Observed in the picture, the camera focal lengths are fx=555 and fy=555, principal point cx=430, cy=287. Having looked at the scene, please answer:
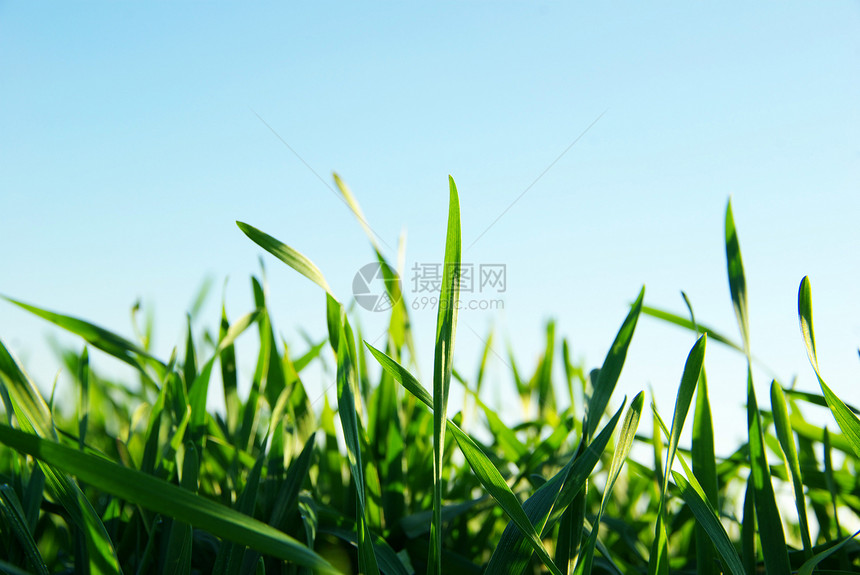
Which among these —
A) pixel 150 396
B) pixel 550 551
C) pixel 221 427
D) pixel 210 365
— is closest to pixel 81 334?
pixel 210 365

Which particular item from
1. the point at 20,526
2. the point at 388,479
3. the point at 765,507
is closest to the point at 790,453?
the point at 765,507

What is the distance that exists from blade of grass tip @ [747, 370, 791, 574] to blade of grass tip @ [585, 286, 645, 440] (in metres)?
0.08

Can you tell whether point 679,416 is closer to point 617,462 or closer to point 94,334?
point 617,462

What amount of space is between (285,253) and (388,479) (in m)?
0.24

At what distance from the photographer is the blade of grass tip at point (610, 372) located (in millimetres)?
279

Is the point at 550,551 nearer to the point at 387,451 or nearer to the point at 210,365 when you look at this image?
the point at 387,451

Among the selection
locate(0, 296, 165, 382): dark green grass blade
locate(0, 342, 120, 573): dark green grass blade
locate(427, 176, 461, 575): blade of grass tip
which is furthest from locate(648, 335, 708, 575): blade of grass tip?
locate(0, 296, 165, 382): dark green grass blade

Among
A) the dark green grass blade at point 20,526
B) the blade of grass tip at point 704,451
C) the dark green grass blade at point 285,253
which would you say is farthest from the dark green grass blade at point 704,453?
the dark green grass blade at point 20,526

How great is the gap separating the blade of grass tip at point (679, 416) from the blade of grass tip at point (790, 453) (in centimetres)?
8

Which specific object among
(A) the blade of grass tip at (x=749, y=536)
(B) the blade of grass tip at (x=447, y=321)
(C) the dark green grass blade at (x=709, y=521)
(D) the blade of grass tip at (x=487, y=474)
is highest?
(B) the blade of grass tip at (x=447, y=321)

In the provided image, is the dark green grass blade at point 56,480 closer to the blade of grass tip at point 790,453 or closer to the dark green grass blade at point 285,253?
the dark green grass blade at point 285,253

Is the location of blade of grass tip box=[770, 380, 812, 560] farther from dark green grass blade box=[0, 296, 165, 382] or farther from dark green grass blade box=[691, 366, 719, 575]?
dark green grass blade box=[0, 296, 165, 382]

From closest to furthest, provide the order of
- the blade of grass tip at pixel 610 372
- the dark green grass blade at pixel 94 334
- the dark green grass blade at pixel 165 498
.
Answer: the dark green grass blade at pixel 165 498 → the blade of grass tip at pixel 610 372 → the dark green grass blade at pixel 94 334

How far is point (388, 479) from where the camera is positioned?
440mm
